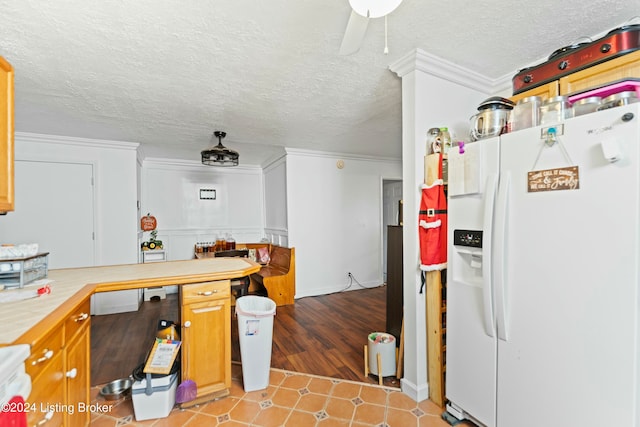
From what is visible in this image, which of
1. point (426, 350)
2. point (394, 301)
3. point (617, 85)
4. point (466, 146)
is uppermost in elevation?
point (617, 85)

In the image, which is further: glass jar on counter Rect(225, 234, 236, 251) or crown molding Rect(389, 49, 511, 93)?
glass jar on counter Rect(225, 234, 236, 251)

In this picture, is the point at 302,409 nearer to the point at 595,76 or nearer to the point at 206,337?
the point at 206,337

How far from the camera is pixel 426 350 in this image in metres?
1.93

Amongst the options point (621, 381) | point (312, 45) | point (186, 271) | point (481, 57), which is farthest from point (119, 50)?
point (621, 381)

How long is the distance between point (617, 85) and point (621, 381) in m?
1.22

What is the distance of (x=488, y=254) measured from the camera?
1.49 metres

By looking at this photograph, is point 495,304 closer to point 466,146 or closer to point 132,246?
point 466,146

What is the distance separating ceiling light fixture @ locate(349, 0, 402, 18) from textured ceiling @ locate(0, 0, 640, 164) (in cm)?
48

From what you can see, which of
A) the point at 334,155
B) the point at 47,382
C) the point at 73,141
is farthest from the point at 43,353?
the point at 334,155

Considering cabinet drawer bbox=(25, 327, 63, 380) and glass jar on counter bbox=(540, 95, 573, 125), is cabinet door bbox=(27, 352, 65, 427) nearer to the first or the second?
cabinet drawer bbox=(25, 327, 63, 380)

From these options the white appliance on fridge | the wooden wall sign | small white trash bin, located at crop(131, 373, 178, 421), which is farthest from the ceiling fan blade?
small white trash bin, located at crop(131, 373, 178, 421)

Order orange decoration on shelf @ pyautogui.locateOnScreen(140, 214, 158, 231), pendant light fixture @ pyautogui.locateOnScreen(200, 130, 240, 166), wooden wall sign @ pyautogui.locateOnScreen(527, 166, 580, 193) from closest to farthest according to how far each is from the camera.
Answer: wooden wall sign @ pyautogui.locateOnScreen(527, 166, 580, 193) < pendant light fixture @ pyautogui.locateOnScreen(200, 130, 240, 166) < orange decoration on shelf @ pyautogui.locateOnScreen(140, 214, 158, 231)

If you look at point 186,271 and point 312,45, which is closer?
point 312,45

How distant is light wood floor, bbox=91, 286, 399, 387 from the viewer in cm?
238
